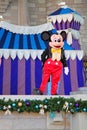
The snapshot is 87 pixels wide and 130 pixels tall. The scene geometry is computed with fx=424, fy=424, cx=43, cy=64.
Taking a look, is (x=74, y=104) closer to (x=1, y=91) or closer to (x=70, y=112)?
(x=70, y=112)

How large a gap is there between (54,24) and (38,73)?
1511 mm

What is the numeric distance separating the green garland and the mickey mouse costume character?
85 cm

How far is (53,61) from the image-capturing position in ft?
22.5

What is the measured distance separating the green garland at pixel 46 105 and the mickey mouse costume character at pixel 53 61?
0.85 m

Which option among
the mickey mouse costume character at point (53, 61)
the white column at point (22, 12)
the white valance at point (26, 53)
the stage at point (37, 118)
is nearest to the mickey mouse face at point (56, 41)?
the mickey mouse costume character at point (53, 61)

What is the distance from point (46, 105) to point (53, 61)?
4.32 ft

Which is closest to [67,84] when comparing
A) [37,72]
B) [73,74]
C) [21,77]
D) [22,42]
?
[73,74]

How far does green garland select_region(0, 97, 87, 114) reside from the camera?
564cm

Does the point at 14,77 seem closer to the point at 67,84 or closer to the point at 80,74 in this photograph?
the point at 67,84

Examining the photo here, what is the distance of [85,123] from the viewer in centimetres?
559

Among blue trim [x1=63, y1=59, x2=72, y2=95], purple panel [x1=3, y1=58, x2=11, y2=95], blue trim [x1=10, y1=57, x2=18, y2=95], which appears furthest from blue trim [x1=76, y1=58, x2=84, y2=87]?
purple panel [x1=3, y1=58, x2=11, y2=95]

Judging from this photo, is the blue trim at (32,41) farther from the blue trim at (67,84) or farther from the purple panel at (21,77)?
the blue trim at (67,84)

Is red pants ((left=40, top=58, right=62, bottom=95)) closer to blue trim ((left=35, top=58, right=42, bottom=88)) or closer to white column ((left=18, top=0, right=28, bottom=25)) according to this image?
blue trim ((left=35, top=58, right=42, bottom=88))

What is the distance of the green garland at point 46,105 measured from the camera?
5.64 m
